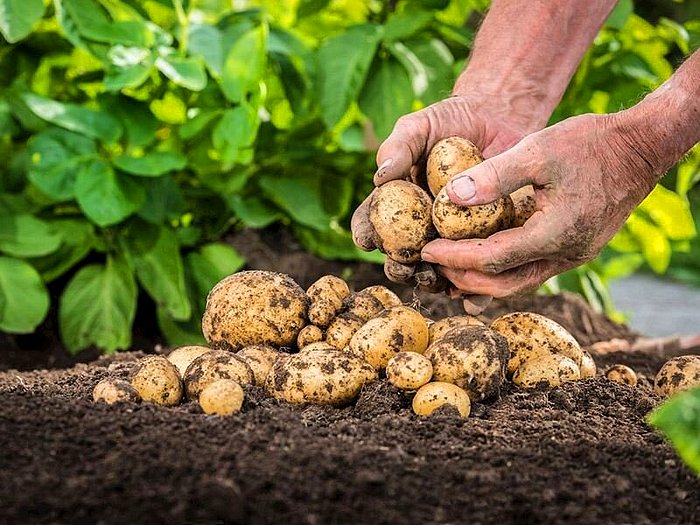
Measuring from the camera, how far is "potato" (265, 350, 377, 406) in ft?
7.17

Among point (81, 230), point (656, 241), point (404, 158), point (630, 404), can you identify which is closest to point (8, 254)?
point (81, 230)

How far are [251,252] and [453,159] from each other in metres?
2.03

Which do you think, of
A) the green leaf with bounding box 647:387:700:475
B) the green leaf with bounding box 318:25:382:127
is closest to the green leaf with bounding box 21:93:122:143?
the green leaf with bounding box 318:25:382:127

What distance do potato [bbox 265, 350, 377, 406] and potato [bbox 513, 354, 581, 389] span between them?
40 centimetres

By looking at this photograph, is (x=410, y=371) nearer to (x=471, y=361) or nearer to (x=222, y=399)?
(x=471, y=361)

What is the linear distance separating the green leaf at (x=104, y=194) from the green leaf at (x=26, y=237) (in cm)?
25

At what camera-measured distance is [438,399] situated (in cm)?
211

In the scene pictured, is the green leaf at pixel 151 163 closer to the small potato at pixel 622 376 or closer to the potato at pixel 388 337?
the potato at pixel 388 337

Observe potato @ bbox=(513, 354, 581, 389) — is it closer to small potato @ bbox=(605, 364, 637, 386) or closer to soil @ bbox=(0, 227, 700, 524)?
soil @ bbox=(0, 227, 700, 524)

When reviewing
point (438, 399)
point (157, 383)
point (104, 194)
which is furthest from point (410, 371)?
point (104, 194)

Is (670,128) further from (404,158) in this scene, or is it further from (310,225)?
(310,225)

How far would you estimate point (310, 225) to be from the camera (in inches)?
163

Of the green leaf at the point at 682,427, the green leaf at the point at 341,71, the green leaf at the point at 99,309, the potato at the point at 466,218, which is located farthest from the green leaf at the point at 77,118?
the green leaf at the point at 682,427

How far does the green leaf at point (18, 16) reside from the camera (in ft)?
11.0
